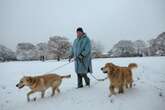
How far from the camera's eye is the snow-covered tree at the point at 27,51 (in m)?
68.7

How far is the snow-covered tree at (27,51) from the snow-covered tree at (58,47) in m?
14.1

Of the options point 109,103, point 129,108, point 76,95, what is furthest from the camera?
point 76,95

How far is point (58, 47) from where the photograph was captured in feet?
180

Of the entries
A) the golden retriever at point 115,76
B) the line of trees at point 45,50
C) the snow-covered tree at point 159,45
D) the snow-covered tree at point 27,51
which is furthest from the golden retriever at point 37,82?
the snow-covered tree at point 27,51

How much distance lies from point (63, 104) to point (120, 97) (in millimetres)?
1546

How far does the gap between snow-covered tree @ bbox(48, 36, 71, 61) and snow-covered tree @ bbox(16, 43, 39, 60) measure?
14.1m

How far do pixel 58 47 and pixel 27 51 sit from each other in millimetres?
18811

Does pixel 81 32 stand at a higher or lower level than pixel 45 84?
higher

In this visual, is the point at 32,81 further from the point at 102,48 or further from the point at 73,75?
the point at 102,48

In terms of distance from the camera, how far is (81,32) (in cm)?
800

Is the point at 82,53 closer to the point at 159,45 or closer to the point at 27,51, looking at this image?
the point at 159,45

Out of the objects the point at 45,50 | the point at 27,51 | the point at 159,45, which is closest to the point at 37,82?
the point at 159,45

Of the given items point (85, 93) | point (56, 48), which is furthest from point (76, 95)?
point (56, 48)

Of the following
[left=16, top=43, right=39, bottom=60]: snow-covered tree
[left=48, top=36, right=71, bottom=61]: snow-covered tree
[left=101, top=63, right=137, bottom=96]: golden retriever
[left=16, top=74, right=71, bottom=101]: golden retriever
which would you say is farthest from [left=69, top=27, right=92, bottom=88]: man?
[left=16, top=43, right=39, bottom=60]: snow-covered tree
